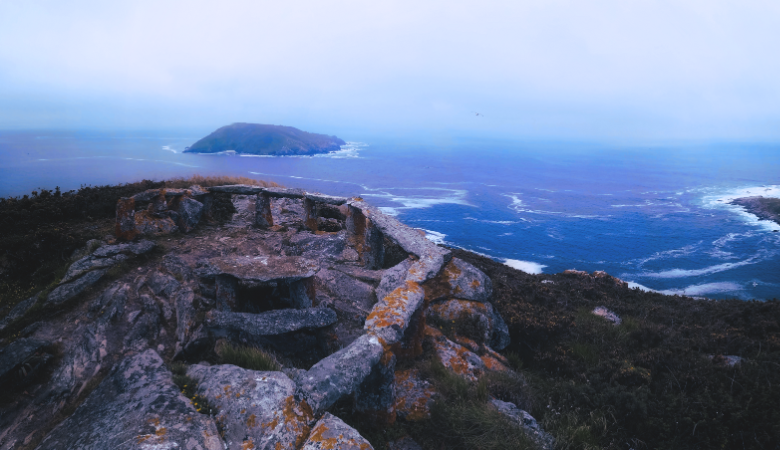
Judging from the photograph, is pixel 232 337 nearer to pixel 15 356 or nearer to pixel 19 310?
pixel 15 356

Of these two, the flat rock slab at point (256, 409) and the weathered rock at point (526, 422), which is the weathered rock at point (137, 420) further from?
the weathered rock at point (526, 422)

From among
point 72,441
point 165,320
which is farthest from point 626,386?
point 165,320

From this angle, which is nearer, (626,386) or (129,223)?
(626,386)

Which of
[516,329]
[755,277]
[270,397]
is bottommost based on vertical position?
[755,277]

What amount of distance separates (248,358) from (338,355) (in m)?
1.54

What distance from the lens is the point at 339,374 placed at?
413 cm

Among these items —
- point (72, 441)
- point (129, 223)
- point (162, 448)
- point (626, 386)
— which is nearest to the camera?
point (162, 448)

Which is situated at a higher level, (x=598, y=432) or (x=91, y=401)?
(x=91, y=401)

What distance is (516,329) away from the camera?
25.2 feet

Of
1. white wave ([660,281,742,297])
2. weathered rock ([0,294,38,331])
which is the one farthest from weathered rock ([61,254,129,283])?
white wave ([660,281,742,297])

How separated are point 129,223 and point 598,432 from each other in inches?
442

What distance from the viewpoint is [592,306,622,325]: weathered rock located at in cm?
874

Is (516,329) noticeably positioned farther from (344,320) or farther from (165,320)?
(165,320)

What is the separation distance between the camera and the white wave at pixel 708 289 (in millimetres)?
33500
